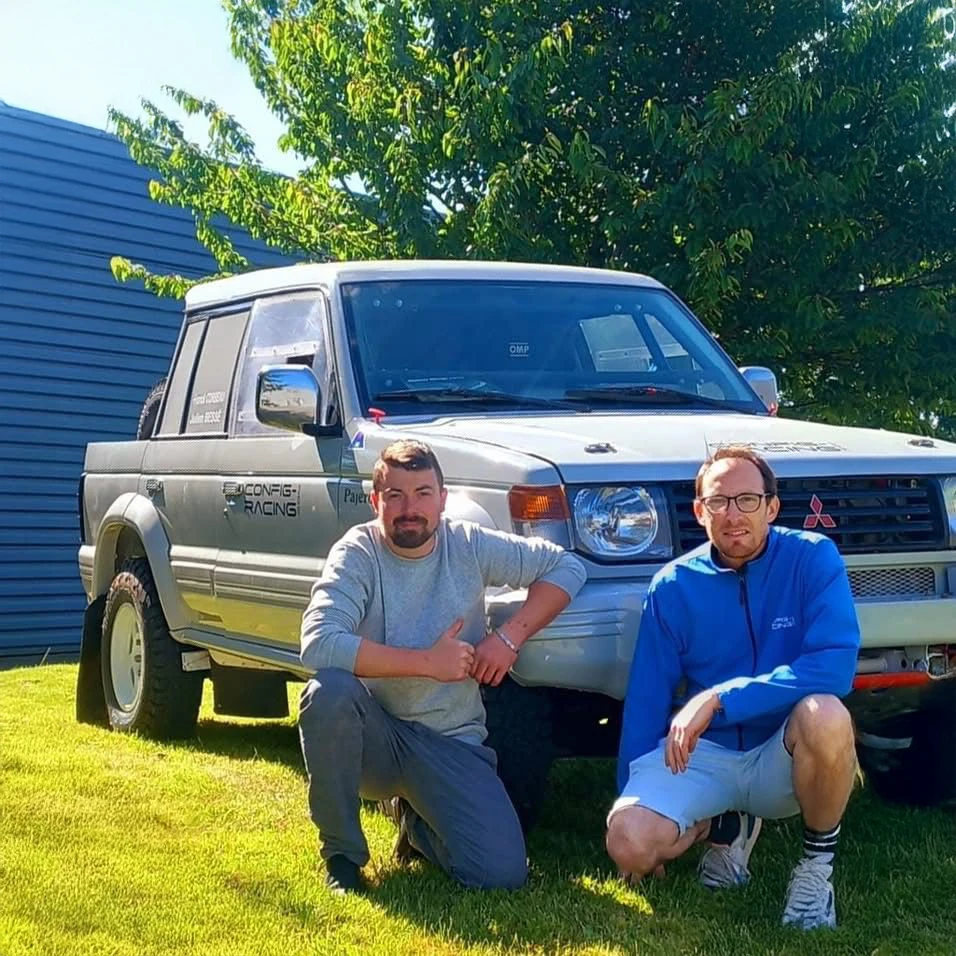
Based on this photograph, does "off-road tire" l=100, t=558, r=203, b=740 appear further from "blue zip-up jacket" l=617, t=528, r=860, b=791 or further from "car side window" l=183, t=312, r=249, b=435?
"blue zip-up jacket" l=617, t=528, r=860, b=791

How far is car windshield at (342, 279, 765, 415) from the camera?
5.15 meters

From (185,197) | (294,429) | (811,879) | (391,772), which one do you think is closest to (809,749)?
(811,879)

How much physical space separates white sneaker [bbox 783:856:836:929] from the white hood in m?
1.14

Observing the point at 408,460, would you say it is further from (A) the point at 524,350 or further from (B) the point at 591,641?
(A) the point at 524,350

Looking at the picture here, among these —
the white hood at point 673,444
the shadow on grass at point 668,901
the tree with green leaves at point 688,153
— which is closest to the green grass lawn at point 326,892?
the shadow on grass at point 668,901

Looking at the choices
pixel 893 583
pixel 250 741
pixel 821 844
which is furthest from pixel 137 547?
pixel 821 844

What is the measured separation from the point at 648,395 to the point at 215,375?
203cm

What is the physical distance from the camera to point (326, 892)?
4.11 m

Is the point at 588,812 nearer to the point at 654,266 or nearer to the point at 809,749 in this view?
the point at 809,749

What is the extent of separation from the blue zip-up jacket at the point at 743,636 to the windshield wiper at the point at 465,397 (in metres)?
1.13

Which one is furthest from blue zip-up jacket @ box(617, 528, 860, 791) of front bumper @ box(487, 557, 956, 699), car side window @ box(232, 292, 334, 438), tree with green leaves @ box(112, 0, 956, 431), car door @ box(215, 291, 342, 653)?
tree with green leaves @ box(112, 0, 956, 431)

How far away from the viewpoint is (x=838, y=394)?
11.1 metres

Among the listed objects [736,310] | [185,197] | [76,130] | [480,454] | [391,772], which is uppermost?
[76,130]

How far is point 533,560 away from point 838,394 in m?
7.47
